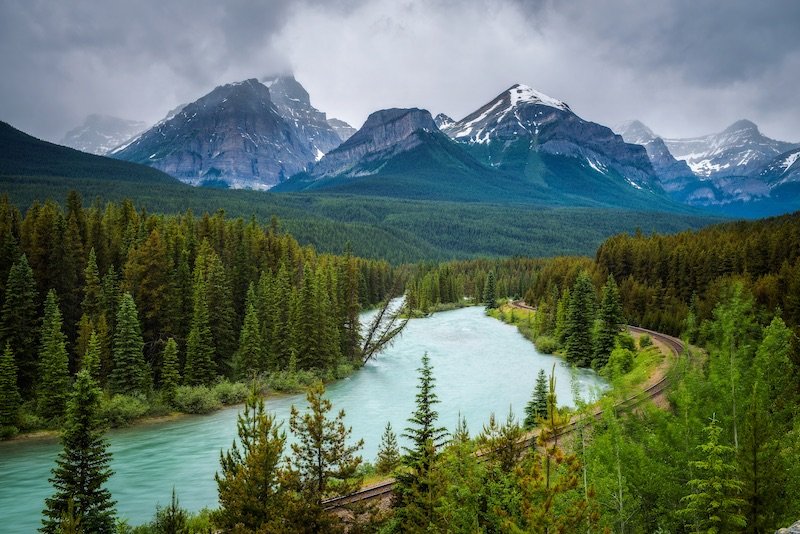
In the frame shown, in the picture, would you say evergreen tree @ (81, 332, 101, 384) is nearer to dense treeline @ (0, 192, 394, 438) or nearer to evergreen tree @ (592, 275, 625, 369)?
dense treeline @ (0, 192, 394, 438)

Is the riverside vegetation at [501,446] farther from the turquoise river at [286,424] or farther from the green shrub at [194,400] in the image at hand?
the turquoise river at [286,424]

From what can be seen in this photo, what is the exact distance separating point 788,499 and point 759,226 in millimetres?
100895

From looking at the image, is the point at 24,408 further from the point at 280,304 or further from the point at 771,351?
the point at 771,351

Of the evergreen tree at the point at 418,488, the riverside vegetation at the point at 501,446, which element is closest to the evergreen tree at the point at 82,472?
the riverside vegetation at the point at 501,446

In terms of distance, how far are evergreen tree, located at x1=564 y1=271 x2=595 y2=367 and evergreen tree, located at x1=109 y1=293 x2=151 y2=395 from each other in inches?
1989

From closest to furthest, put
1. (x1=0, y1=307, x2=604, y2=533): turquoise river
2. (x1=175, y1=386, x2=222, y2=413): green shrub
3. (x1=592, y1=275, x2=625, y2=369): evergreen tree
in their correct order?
1. (x1=0, y1=307, x2=604, y2=533): turquoise river
2. (x1=175, y1=386, x2=222, y2=413): green shrub
3. (x1=592, y1=275, x2=625, y2=369): evergreen tree

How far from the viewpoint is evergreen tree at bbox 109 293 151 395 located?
158ft

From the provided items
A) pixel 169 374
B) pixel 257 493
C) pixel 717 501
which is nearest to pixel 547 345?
pixel 169 374

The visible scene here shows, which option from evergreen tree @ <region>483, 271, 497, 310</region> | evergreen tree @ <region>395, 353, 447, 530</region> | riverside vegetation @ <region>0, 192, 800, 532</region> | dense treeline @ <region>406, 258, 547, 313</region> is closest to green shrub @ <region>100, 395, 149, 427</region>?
riverside vegetation @ <region>0, 192, 800, 532</region>

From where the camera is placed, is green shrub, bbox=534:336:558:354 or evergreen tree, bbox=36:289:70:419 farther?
green shrub, bbox=534:336:558:354

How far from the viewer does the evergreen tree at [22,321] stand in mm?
47094

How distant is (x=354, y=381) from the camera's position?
6247 cm

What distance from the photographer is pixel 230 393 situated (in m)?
52.3

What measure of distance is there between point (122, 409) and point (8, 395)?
26.5ft
